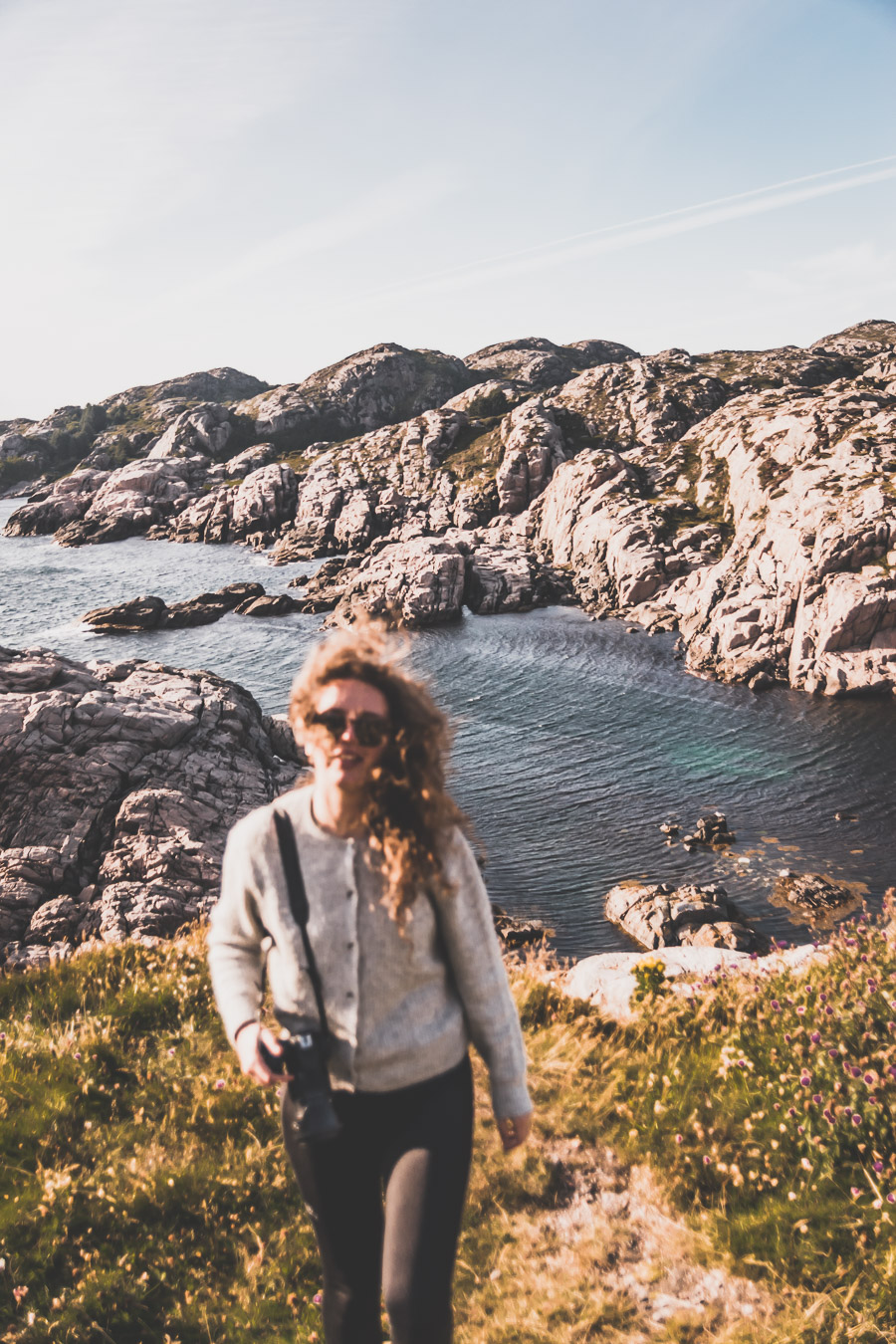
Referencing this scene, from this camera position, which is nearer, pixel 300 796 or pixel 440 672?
pixel 300 796

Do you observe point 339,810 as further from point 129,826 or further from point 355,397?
point 355,397

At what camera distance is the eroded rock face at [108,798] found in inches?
859

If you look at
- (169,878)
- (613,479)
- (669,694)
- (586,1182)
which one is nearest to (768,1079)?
(586,1182)

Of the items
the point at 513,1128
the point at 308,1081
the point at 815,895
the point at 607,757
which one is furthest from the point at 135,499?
the point at 513,1128

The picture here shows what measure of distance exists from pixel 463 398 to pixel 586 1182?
145m

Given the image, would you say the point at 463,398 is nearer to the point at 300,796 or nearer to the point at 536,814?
the point at 536,814

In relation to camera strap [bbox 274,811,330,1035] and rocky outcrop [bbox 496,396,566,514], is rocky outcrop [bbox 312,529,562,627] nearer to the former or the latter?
rocky outcrop [bbox 496,396,566,514]

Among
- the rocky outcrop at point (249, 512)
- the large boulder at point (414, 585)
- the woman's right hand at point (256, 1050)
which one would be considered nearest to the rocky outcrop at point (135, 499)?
the rocky outcrop at point (249, 512)

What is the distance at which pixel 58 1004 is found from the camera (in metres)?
7.65

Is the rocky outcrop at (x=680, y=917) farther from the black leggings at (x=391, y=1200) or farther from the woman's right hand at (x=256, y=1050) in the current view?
the woman's right hand at (x=256, y=1050)

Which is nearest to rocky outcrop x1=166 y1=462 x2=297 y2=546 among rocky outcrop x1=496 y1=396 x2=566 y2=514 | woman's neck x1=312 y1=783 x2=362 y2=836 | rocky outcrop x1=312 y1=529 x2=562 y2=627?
rocky outcrop x1=496 y1=396 x2=566 y2=514

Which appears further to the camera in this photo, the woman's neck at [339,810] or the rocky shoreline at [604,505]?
the rocky shoreline at [604,505]

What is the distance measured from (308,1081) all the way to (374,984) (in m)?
0.45

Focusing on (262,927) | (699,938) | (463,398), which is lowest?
(699,938)
